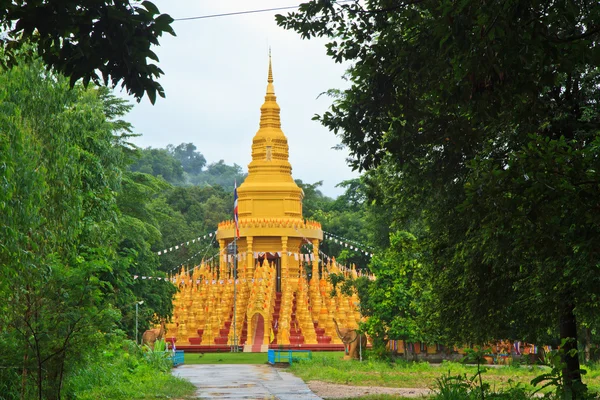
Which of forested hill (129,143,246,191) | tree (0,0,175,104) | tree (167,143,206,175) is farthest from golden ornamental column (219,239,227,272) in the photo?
tree (167,143,206,175)

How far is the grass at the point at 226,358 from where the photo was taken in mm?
30438

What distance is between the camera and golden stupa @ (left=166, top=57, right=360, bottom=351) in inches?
1444

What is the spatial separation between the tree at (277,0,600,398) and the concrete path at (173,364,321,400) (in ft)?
14.7

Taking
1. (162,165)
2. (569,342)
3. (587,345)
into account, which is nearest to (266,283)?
(587,345)

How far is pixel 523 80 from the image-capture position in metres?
8.32

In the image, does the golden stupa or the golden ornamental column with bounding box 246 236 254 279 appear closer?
the golden stupa

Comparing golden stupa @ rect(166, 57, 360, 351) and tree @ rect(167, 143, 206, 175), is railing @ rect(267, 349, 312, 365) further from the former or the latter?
tree @ rect(167, 143, 206, 175)

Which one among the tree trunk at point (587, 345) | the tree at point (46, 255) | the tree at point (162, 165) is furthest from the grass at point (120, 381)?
the tree at point (162, 165)

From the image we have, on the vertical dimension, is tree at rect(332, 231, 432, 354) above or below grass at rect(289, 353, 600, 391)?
above

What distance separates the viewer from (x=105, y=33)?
7.43 m

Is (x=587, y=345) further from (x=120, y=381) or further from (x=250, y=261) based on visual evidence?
(x=250, y=261)

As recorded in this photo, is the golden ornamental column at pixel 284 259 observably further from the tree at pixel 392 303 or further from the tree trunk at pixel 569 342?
the tree trunk at pixel 569 342

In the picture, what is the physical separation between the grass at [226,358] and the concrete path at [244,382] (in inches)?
70.3

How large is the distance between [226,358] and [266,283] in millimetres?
6444
